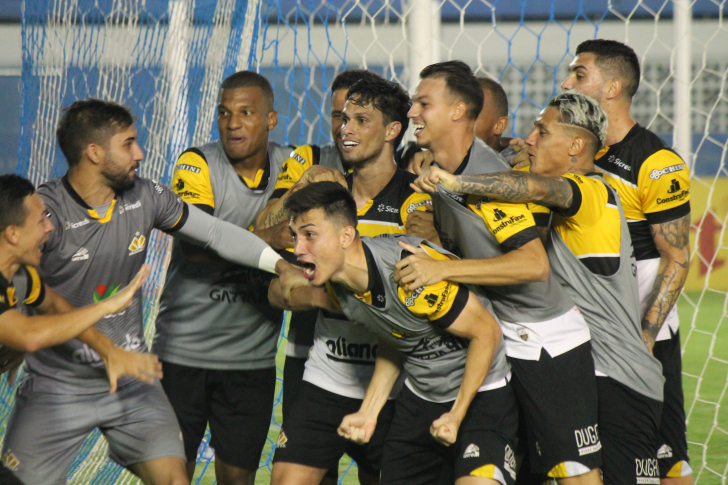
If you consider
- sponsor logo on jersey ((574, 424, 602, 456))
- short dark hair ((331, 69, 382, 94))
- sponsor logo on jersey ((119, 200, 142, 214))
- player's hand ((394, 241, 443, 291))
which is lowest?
sponsor logo on jersey ((574, 424, 602, 456))

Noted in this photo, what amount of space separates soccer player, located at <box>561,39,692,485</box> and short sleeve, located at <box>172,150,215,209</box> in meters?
1.91

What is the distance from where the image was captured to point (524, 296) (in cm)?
311

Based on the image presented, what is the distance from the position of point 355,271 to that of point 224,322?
1.15 m

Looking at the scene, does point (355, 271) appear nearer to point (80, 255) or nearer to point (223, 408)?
point (80, 255)

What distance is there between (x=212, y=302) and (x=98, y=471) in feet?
5.35

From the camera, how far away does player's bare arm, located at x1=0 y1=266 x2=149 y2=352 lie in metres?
2.76

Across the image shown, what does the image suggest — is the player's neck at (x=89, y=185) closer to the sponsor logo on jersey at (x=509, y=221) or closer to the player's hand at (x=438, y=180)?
Answer: the player's hand at (x=438, y=180)

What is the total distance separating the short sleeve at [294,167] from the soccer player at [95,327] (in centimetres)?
51

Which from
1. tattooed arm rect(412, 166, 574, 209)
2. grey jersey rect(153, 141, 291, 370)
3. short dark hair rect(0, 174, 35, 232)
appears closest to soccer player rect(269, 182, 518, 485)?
tattooed arm rect(412, 166, 574, 209)

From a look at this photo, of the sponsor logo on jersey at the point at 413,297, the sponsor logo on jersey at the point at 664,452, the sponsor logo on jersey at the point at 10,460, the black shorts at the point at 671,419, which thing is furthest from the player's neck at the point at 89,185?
the sponsor logo on jersey at the point at 664,452

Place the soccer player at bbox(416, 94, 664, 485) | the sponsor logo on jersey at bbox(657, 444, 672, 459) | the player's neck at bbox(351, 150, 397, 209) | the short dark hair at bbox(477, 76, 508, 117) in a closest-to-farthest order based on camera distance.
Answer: the soccer player at bbox(416, 94, 664, 485), the player's neck at bbox(351, 150, 397, 209), the sponsor logo on jersey at bbox(657, 444, 672, 459), the short dark hair at bbox(477, 76, 508, 117)

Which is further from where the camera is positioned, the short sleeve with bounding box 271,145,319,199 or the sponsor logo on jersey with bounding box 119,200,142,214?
the short sleeve with bounding box 271,145,319,199

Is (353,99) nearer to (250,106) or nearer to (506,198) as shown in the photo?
(250,106)

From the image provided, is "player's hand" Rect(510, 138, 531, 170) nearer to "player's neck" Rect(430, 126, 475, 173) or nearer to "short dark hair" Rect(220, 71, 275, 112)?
"player's neck" Rect(430, 126, 475, 173)
